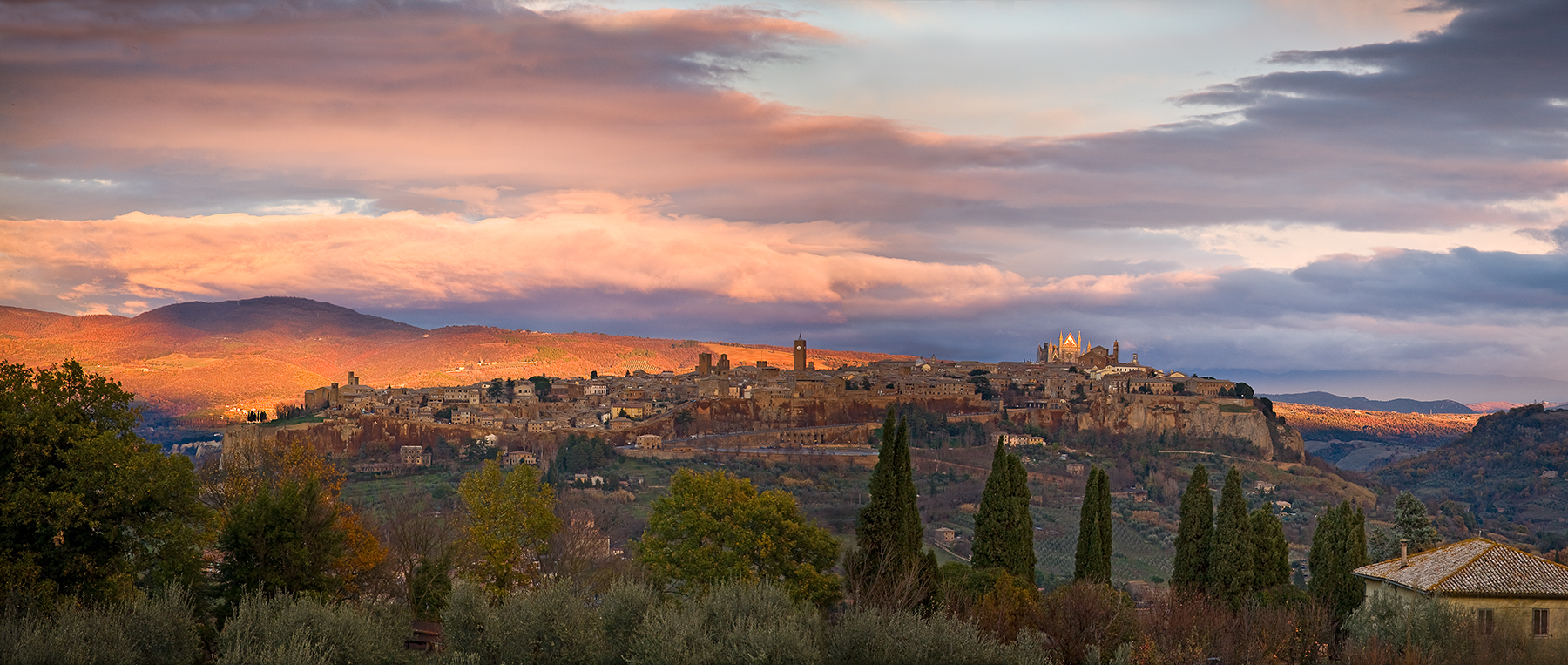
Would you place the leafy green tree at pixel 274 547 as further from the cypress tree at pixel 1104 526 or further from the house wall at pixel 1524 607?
the house wall at pixel 1524 607

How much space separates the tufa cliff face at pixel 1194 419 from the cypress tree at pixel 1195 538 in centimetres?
6910

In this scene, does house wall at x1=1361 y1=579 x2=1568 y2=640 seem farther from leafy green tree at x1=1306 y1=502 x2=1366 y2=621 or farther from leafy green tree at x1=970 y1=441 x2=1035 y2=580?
leafy green tree at x1=970 y1=441 x2=1035 y2=580

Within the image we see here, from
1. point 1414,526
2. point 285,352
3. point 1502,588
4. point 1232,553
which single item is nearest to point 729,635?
point 1502,588

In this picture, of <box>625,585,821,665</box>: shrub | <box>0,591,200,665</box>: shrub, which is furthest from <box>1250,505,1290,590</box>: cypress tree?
<box>0,591,200,665</box>: shrub

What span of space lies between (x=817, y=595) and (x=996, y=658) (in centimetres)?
1096

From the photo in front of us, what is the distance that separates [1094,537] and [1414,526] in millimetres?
12779

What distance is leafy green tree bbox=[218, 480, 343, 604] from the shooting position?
66.3 ft

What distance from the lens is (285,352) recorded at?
126 m

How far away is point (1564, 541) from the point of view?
52.3m

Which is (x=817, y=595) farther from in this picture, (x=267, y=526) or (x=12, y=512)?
(x=12, y=512)

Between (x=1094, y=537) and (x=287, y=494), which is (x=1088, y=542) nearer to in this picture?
(x=1094, y=537)

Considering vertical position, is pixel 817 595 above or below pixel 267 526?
below

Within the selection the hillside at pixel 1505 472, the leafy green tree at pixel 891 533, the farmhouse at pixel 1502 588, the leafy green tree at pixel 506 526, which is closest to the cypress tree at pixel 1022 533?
the leafy green tree at pixel 891 533

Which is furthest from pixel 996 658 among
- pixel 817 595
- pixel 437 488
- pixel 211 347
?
pixel 211 347
